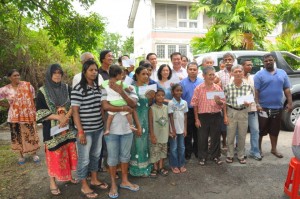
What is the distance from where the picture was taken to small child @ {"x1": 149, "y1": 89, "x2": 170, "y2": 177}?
12.3ft

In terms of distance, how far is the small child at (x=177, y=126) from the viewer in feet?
13.0

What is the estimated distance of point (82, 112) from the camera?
10.3 ft

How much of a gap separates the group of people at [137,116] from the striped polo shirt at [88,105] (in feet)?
0.04

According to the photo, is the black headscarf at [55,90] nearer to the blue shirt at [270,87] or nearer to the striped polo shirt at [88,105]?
the striped polo shirt at [88,105]

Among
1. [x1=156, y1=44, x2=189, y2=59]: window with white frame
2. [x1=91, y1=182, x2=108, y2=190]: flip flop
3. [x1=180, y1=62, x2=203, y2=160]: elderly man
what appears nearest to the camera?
[x1=91, y1=182, x2=108, y2=190]: flip flop

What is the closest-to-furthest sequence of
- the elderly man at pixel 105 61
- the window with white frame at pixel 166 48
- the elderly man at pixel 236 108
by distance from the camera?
the elderly man at pixel 105 61, the elderly man at pixel 236 108, the window with white frame at pixel 166 48

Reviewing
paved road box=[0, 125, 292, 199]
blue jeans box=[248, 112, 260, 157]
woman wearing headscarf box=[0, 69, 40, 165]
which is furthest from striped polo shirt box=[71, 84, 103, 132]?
blue jeans box=[248, 112, 260, 157]

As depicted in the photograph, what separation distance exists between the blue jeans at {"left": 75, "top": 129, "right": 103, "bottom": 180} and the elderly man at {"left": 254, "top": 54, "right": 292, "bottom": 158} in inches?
114

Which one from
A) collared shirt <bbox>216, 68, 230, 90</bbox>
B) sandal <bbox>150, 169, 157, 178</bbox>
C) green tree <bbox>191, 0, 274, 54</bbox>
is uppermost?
green tree <bbox>191, 0, 274, 54</bbox>

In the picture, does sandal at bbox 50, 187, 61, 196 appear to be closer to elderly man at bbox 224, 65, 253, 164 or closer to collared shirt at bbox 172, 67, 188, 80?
collared shirt at bbox 172, 67, 188, 80

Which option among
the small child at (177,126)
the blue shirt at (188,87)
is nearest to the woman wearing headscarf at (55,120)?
the small child at (177,126)

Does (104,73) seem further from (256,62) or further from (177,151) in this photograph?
(256,62)

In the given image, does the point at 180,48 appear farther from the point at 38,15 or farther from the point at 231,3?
the point at 38,15

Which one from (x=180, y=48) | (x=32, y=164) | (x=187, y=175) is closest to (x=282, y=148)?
(x=187, y=175)
